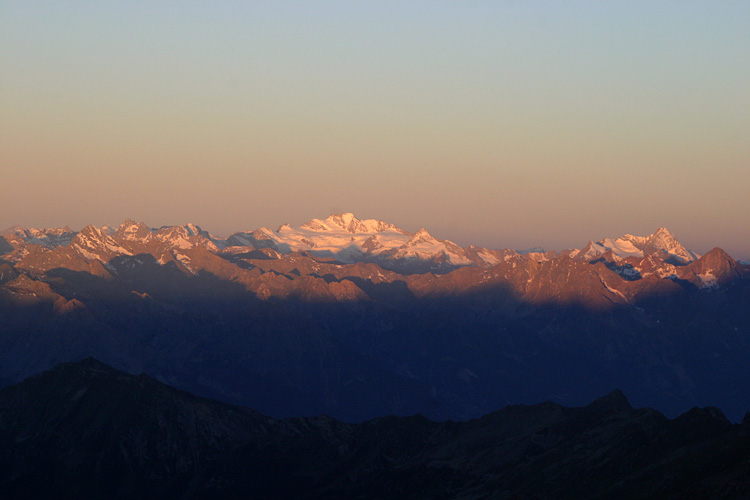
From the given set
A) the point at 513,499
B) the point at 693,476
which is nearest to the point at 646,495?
the point at 693,476

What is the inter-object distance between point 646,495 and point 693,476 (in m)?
8.45

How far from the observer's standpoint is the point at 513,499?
7525 inches

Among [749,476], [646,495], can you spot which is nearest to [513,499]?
[646,495]

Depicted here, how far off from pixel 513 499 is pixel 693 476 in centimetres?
3015

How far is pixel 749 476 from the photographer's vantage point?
166500 mm

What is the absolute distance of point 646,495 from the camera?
189875mm

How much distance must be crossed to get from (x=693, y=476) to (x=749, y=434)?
17.5 meters

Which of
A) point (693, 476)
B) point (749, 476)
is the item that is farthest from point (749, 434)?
point (749, 476)

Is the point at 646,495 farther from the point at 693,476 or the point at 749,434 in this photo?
the point at 749,434

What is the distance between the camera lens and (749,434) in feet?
651

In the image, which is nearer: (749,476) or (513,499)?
(749,476)

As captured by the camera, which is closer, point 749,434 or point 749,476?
point 749,476

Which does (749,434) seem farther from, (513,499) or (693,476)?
(513,499)

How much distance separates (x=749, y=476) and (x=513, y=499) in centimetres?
4124
